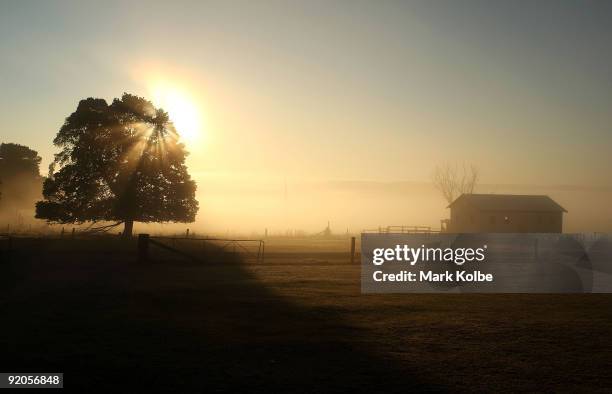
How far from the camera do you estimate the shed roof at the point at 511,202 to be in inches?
2908

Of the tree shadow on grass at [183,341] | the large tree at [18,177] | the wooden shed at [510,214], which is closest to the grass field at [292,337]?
the tree shadow on grass at [183,341]

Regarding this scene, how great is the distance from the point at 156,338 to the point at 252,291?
8.24 metres

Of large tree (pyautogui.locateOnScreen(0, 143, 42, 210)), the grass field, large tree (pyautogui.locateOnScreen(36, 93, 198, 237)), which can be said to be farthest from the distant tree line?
large tree (pyautogui.locateOnScreen(0, 143, 42, 210))

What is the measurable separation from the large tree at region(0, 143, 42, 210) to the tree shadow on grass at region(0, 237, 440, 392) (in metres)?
72.2

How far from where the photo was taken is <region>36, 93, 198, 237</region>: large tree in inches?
1786

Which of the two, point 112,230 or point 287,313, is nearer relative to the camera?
point 287,313

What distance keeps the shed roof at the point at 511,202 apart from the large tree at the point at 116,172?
149ft

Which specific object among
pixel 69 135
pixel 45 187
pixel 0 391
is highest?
pixel 69 135

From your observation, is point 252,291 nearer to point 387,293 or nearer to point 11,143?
point 387,293

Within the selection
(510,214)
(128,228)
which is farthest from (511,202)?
(128,228)

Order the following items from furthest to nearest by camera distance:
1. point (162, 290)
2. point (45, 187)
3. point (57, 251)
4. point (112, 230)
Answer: point (112, 230) → point (45, 187) → point (57, 251) → point (162, 290)

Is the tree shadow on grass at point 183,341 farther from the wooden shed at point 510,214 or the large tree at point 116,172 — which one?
the wooden shed at point 510,214

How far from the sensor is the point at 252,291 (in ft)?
65.7

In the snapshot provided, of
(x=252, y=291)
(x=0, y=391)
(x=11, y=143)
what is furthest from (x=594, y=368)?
(x=11, y=143)
